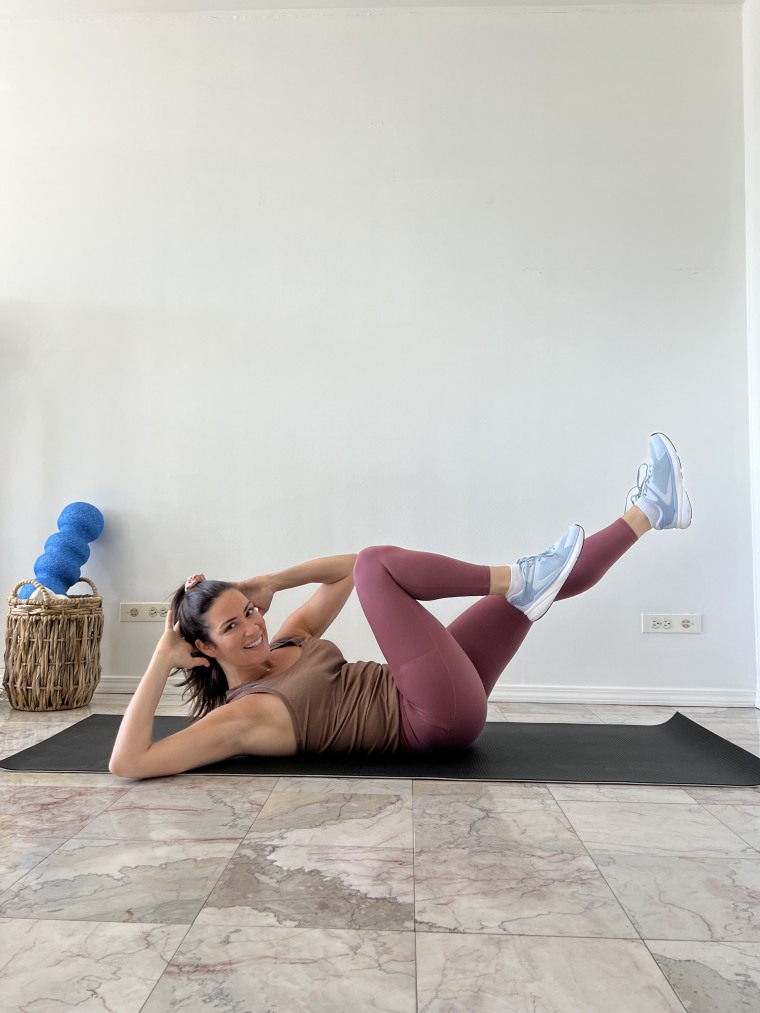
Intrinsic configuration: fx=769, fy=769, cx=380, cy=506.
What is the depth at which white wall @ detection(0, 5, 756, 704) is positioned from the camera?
11.3 feet

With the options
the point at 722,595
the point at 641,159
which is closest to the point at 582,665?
the point at 722,595

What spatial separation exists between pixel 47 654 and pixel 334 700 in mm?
1574

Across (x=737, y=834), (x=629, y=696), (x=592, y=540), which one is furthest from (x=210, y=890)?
(x=629, y=696)

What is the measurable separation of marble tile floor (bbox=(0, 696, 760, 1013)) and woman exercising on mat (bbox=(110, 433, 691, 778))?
0.44 ft

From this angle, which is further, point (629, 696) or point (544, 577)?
point (629, 696)

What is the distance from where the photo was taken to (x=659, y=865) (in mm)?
1463

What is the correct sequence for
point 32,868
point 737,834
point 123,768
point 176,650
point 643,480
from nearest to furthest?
1. point 32,868
2. point 737,834
3. point 123,768
4. point 176,650
5. point 643,480

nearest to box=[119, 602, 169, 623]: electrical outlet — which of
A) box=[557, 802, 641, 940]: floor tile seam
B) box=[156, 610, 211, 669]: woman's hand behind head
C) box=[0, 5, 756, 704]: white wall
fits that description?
box=[0, 5, 756, 704]: white wall

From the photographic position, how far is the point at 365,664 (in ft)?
7.27

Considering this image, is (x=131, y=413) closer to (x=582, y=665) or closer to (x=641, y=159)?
(x=582, y=665)

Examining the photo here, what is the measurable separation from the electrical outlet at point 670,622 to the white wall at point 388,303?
65 mm

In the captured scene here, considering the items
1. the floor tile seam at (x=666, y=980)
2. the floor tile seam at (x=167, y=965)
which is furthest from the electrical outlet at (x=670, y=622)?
the floor tile seam at (x=167, y=965)

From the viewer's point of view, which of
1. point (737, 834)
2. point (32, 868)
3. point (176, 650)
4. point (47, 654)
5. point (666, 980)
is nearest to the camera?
point (666, 980)

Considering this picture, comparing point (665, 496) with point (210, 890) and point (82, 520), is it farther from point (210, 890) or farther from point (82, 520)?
point (82, 520)
